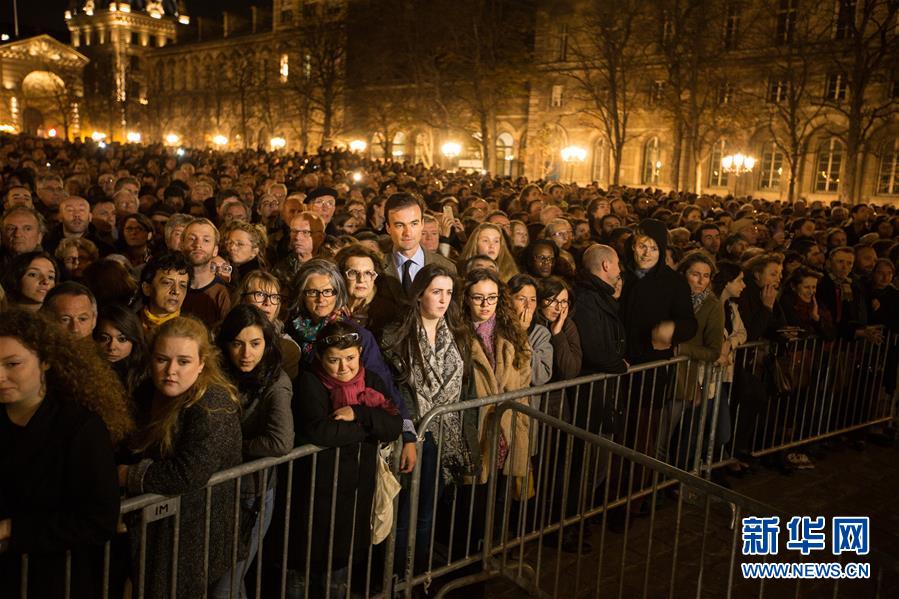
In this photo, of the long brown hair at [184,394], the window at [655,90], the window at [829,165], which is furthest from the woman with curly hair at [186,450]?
the window at [655,90]

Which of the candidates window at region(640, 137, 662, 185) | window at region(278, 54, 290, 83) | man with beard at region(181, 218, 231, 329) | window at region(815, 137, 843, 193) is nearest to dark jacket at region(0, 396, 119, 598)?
man with beard at region(181, 218, 231, 329)

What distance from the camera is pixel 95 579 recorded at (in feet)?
10.6

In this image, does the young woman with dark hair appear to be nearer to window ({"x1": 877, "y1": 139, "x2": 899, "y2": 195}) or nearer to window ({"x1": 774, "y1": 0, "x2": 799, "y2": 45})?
window ({"x1": 774, "y1": 0, "x2": 799, "y2": 45})

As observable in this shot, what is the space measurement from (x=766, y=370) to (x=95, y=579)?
5.73 metres

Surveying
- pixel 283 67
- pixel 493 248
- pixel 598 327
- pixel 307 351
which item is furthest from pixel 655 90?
pixel 307 351

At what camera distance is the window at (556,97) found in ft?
157

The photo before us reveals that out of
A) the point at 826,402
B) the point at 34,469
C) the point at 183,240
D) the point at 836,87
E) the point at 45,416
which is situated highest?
the point at 836,87

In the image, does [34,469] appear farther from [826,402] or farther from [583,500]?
[826,402]

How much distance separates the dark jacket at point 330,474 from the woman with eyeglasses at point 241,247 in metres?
2.54

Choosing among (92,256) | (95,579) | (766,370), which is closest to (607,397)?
(766,370)

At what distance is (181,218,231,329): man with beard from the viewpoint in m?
5.25

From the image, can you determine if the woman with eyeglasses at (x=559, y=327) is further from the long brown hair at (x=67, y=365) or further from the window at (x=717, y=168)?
the window at (x=717, y=168)

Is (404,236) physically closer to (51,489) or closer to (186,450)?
(186,450)

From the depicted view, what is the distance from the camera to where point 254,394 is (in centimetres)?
381
